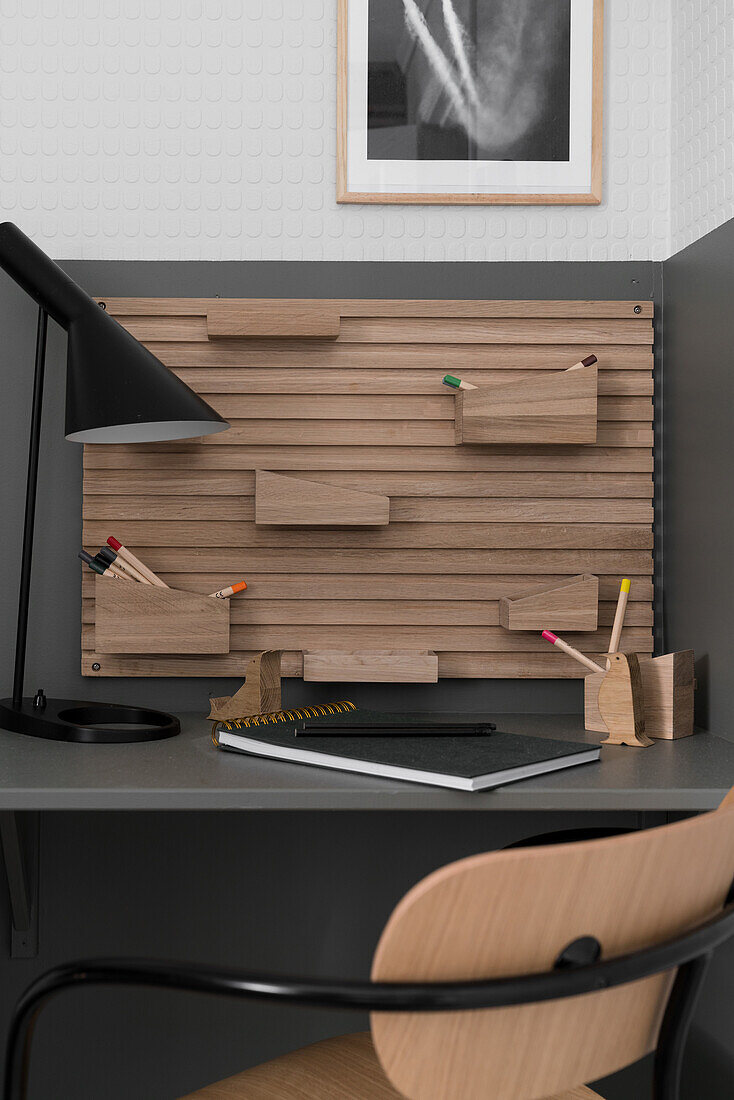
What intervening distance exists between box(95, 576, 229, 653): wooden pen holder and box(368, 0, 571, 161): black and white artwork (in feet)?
2.78

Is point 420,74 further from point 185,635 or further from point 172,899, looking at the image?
point 172,899

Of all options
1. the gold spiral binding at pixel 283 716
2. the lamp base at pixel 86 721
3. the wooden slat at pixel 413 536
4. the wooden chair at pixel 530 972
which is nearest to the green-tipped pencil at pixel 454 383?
the wooden slat at pixel 413 536

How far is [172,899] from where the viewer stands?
5.15ft

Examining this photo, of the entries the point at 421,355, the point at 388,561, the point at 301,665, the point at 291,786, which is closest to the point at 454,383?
the point at 421,355

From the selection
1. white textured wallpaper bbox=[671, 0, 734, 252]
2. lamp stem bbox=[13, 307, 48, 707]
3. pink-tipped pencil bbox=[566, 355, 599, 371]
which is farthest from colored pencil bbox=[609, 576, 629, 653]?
lamp stem bbox=[13, 307, 48, 707]

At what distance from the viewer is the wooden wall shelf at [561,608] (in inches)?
61.0

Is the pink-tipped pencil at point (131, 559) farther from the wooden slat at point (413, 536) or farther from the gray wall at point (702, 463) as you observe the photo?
the gray wall at point (702, 463)

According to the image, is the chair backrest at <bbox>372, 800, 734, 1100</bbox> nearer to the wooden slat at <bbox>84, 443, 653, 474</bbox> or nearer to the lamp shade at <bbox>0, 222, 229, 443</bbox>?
the lamp shade at <bbox>0, 222, 229, 443</bbox>

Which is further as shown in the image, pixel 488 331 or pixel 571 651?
pixel 488 331

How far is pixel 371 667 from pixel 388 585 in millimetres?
149

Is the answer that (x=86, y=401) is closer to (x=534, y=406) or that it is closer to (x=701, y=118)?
(x=534, y=406)

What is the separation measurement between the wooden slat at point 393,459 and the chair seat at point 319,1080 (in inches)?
35.8

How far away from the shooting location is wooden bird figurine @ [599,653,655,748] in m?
1.34

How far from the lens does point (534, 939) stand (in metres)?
0.68
